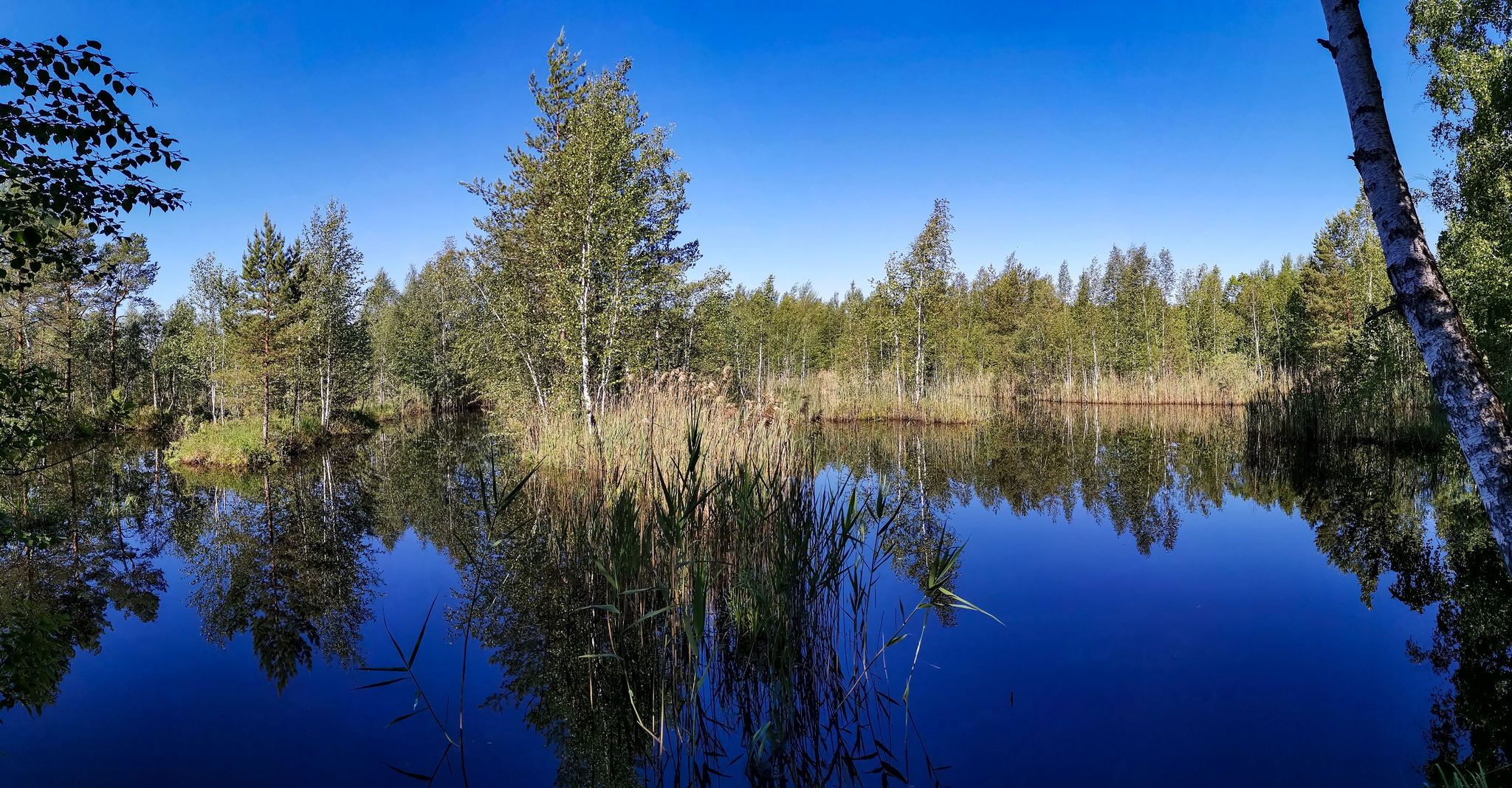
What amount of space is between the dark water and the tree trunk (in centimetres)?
187

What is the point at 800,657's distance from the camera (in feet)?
13.7

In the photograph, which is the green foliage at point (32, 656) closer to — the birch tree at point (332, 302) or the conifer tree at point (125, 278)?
the birch tree at point (332, 302)

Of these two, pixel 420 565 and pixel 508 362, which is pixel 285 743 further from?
pixel 508 362

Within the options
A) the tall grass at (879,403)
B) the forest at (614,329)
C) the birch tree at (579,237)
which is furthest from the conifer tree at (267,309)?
the tall grass at (879,403)

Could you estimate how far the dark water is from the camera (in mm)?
3564

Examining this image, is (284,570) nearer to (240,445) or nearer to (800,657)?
(800,657)

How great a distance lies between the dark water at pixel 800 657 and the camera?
3.56 m

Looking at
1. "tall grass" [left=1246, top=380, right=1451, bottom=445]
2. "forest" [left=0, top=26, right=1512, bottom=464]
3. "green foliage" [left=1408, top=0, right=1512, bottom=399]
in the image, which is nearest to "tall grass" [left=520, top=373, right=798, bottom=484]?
"forest" [left=0, top=26, right=1512, bottom=464]

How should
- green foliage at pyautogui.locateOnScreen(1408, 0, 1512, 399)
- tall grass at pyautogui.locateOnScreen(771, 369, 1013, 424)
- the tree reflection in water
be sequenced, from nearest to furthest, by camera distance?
the tree reflection in water < green foliage at pyautogui.locateOnScreen(1408, 0, 1512, 399) < tall grass at pyautogui.locateOnScreen(771, 369, 1013, 424)

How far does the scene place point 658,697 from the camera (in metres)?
3.91

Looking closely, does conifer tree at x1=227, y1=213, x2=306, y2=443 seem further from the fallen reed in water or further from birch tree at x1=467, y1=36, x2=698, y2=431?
the fallen reed in water

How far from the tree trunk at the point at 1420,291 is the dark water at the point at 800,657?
1.87 meters

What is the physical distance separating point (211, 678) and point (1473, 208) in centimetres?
1920

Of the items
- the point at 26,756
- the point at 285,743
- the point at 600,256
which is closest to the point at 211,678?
the point at 26,756
